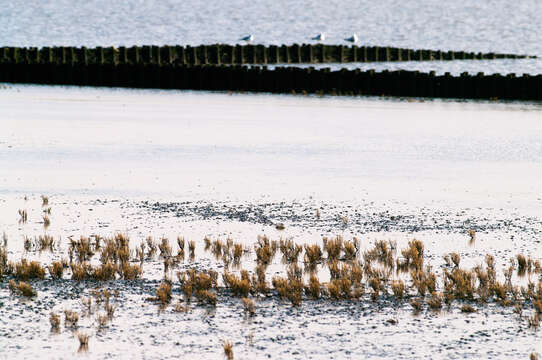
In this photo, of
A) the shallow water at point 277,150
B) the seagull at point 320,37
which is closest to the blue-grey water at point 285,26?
the seagull at point 320,37

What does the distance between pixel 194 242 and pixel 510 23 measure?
3710 inches

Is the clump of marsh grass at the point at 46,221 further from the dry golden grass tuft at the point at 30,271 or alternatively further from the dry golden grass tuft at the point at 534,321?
the dry golden grass tuft at the point at 534,321

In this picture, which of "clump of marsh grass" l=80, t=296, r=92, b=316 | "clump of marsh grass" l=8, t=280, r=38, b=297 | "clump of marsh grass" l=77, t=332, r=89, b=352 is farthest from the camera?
"clump of marsh grass" l=8, t=280, r=38, b=297

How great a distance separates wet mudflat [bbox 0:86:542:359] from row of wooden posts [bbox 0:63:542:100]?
9288mm

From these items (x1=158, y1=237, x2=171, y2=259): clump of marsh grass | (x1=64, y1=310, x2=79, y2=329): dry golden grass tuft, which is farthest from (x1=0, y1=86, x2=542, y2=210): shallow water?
(x1=64, y1=310, x2=79, y2=329): dry golden grass tuft

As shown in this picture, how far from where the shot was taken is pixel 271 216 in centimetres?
1161

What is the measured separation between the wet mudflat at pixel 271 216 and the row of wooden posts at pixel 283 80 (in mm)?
9288

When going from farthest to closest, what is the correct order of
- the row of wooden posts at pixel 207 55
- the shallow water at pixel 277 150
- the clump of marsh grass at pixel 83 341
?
the row of wooden posts at pixel 207 55
the shallow water at pixel 277 150
the clump of marsh grass at pixel 83 341

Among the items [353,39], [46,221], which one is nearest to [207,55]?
[353,39]

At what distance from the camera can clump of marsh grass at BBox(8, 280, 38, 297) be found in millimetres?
7734

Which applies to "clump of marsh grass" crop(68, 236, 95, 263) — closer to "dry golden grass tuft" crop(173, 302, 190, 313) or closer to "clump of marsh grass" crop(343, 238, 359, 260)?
"dry golden grass tuft" crop(173, 302, 190, 313)

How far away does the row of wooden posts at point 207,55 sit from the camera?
5053cm

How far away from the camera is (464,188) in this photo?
1410cm

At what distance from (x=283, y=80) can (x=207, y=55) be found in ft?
57.2
